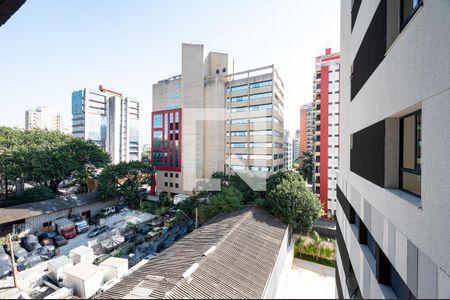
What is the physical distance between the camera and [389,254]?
169 inches

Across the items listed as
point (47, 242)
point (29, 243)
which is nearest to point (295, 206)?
point (47, 242)

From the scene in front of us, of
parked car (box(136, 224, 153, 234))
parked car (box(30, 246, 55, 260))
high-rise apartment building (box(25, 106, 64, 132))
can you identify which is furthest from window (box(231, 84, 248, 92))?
high-rise apartment building (box(25, 106, 64, 132))

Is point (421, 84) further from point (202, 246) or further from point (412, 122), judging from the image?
point (202, 246)

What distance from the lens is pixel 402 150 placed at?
178 inches

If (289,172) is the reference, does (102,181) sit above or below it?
below

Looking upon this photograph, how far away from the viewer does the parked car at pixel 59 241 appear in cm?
Answer: 1988

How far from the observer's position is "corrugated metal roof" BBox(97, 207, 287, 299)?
25.4ft

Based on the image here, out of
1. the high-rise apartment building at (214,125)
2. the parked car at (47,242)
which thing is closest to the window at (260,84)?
the high-rise apartment building at (214,125)

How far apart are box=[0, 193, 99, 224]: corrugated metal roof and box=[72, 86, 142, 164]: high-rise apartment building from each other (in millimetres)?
37136

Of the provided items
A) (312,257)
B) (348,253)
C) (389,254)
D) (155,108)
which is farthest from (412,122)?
(155,108)

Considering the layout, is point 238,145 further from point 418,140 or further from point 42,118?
point 42,118

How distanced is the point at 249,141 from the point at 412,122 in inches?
1053

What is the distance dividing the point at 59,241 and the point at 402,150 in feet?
89.4

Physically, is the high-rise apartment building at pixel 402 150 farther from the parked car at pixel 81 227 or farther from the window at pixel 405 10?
the parked car at pixel 81 227
